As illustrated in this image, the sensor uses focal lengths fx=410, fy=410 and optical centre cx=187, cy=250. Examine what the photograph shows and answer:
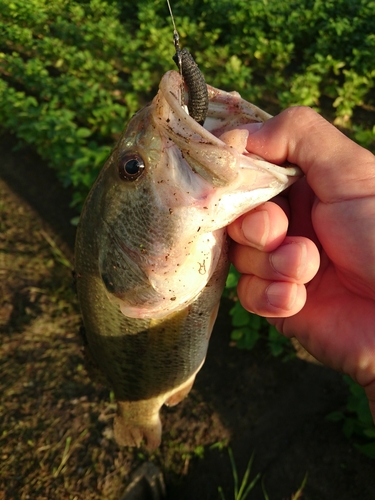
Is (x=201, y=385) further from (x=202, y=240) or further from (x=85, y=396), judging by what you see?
(x=202, y=240)

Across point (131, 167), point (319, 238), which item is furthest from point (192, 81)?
point (319, 238)

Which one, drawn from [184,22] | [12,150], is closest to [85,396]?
[12,150]

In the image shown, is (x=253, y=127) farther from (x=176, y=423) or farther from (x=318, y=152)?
(x=176, y=423)

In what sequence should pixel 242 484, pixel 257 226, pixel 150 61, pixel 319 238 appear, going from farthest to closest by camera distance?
pixel 150 61
pixel 242 484
pixel 319 238
pixel 257 226

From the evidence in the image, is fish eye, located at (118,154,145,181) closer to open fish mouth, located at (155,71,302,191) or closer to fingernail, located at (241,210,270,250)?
open fish mouth, located at (155,71,302,191)

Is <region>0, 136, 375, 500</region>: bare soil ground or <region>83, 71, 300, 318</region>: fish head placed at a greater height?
<region>83, 71, 300, 318</region>: fish head

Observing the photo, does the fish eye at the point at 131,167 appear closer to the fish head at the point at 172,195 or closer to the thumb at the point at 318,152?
the fish head at the point at 172,195

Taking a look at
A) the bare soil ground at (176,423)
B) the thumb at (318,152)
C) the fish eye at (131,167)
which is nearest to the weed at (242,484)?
the bare soil ground at (176,423)

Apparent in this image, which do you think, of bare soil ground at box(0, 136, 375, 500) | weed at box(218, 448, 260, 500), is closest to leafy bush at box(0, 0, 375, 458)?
bare soil ground at box(0, 136, 375, 500)
